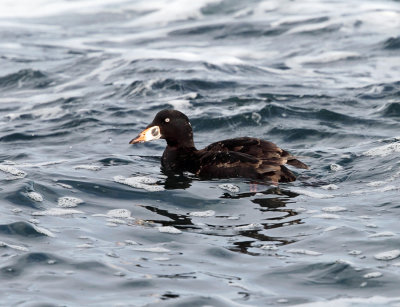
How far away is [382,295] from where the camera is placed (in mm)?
5879

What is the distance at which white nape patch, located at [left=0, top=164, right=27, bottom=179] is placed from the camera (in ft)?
31.1

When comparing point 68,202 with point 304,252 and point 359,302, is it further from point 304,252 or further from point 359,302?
point 359,302

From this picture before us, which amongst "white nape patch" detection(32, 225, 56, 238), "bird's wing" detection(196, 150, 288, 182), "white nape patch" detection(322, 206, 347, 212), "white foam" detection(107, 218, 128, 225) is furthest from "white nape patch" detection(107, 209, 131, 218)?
"white nape patch" detection(322, 206, 347, 212)

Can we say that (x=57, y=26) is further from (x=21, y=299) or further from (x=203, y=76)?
(x=21, y=299)

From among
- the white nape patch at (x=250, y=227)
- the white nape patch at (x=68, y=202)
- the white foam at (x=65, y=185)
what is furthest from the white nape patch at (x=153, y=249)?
the white foam at (x=65, y=185)

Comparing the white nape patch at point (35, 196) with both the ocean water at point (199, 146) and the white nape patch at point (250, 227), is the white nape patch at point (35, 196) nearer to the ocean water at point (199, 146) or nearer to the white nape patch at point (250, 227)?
the ocean water at point (199, 146)

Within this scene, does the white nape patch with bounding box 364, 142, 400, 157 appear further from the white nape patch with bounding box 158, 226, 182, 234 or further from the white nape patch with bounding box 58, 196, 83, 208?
the white nape patch with bounding box 58, 196, 83, 208

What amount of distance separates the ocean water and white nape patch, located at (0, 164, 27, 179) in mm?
21

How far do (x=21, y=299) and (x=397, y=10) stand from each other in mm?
16625

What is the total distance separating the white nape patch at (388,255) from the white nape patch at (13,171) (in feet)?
14.5

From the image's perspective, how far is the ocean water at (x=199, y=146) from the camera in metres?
6.26

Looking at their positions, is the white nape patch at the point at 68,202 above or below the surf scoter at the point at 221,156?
below

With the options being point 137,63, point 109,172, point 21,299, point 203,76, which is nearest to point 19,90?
point 137,63

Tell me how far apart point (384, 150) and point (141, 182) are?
132 inches
